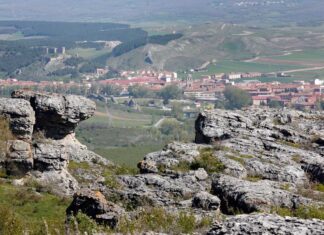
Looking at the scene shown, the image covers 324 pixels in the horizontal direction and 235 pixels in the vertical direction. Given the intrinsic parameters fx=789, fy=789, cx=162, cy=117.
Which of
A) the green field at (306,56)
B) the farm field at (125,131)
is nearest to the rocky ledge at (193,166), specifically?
the farm field at (125,131)

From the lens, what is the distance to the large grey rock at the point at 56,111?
1947cm

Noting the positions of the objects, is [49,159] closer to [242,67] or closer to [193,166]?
[193,166]

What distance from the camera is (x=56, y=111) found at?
64.2 feet

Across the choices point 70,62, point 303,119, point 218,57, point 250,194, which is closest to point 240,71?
point 218,57

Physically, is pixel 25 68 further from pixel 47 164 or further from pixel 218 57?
pixel 47 164

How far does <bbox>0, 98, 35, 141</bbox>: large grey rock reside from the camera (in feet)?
60.8

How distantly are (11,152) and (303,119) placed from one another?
7311 mm

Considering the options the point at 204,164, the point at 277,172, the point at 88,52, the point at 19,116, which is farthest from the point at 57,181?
the point at 88,52

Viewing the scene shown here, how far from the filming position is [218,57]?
12344 cm

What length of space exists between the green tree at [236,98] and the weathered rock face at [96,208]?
60264 millimetres

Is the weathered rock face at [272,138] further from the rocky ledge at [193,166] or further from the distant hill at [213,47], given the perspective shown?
the distant hill at [213,47]

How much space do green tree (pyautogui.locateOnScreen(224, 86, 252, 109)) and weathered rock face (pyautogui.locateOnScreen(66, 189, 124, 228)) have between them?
198ft

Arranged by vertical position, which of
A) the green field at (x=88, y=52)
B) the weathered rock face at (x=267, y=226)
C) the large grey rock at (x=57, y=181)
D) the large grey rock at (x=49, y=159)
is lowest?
the green field at (x=88, y=52)

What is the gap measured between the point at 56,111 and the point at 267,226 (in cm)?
1277
